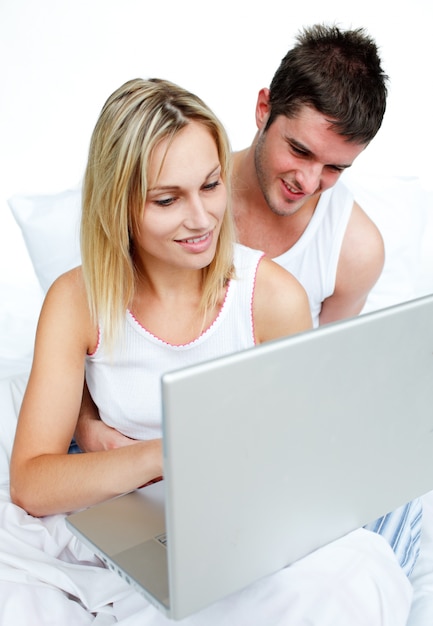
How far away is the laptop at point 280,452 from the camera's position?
100 cm

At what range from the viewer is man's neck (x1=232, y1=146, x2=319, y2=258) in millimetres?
2258

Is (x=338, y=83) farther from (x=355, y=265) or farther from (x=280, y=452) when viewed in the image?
(x=280, y=452)

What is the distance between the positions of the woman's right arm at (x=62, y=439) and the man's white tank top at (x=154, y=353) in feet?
0.23

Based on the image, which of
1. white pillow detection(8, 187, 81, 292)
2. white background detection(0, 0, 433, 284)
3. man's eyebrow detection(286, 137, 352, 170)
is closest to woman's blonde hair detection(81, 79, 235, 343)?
man's eyebrow detection(286, 137, 352, 170)

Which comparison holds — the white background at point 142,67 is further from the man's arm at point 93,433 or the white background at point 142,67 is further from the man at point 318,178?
the man's arm at point 93,433

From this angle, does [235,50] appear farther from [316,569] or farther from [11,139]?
[316,569]

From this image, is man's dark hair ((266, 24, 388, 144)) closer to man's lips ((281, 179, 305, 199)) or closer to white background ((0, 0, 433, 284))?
man's lips ((281, 179, 305, 199))

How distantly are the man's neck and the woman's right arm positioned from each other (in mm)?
658

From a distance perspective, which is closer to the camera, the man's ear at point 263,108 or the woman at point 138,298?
the woman at point 138,298

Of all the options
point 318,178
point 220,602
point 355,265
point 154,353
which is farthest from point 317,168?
point 220,602

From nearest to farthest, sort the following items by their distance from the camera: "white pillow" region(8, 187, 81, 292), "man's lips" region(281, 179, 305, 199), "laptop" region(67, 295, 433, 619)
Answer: "laptop" region(67, 295, 433, 619) < "man's lips" region(281, 179, 305, 199) < "white pillow" region(8, 187, 81, 292)

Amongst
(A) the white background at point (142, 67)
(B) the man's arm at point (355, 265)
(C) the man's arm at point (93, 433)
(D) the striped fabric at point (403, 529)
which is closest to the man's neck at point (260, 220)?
(B) the man's arm at point (355, 265)

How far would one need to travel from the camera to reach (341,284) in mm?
2316

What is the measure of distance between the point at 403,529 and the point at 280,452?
68 centimetres
